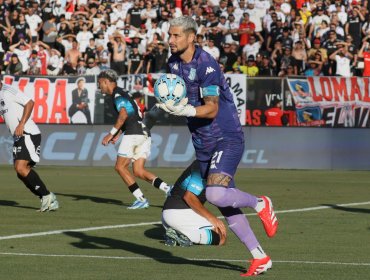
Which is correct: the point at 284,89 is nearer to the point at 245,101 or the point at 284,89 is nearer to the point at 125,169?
the point at 245,101

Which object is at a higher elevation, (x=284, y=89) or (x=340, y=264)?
(x=340, y=264)

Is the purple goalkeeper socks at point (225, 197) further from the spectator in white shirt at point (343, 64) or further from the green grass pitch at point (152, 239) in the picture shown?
the spectator in white shirt at point (343, 64)

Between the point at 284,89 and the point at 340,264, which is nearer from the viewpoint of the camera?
the point at 340,264

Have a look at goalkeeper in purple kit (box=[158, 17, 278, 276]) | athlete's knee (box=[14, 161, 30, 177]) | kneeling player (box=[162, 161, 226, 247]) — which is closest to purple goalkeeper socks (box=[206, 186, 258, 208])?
goalkeeper in purple kit (box=[158, 17, 278, 276])

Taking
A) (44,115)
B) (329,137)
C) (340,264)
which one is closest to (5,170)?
(44,115)

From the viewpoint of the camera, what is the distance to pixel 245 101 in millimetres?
29656

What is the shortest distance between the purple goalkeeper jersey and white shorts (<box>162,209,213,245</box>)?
907 mm

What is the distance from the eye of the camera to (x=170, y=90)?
1011 cm

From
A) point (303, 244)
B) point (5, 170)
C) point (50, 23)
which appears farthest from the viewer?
point (50, 23)

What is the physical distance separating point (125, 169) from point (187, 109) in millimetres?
9041

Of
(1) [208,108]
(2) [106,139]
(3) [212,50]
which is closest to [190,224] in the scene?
(1) [208,108]

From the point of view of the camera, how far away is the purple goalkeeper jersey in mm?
10523

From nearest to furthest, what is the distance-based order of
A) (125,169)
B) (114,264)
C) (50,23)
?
1. (114,264)
2. (125,169)
3. (50,23)

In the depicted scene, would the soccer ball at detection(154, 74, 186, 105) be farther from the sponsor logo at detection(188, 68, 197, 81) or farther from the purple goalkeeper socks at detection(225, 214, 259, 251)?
the purple goalkeeper socks at detection(225, 214, 259, 251)
